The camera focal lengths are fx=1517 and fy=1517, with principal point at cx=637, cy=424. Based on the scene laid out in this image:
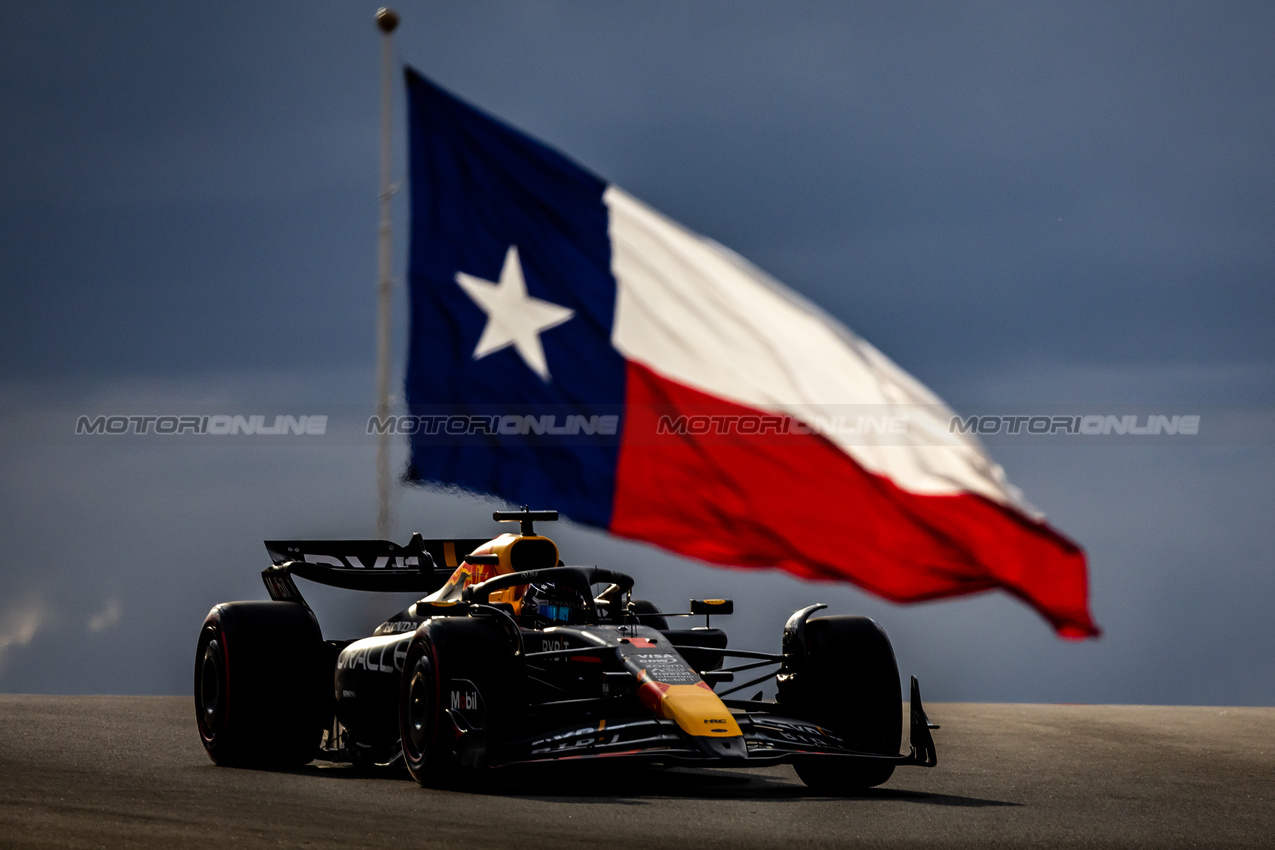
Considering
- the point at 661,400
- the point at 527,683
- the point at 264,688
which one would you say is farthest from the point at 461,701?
the point at 661,400

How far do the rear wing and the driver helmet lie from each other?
2.36 metres

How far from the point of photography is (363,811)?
814 centimetres

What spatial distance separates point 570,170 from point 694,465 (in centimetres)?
382

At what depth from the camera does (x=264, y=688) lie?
36.9 feet

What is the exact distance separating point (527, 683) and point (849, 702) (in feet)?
7.40

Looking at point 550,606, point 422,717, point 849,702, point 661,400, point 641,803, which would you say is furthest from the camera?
point 661,400

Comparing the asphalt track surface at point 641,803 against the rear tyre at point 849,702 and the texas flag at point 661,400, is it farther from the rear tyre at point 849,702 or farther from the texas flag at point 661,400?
the texas flag at point 661,400

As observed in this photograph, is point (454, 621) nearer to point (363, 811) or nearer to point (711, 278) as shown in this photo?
point (363, 811)

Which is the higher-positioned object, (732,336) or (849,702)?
(732,336)

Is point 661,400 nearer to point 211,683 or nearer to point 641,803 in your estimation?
point 211,683

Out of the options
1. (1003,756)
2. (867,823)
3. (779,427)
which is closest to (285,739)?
(867,823)

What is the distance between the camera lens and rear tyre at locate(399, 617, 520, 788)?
920 cm

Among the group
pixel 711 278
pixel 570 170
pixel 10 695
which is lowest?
pixel 10 695

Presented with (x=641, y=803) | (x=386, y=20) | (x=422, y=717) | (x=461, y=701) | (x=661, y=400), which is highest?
(x=386, y=20)
